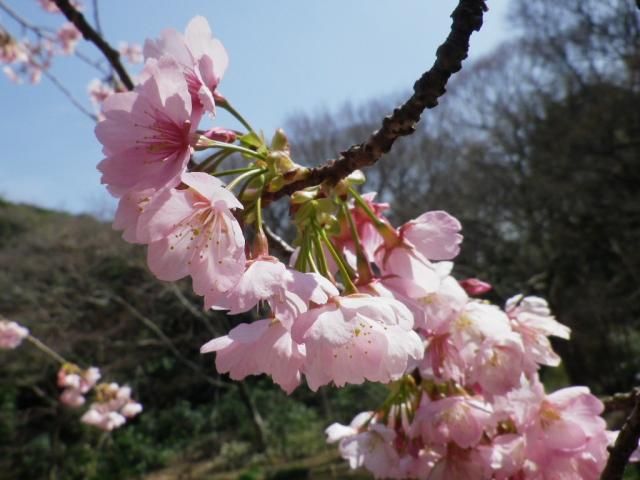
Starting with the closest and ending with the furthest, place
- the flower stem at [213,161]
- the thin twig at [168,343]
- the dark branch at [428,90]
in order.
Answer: the dark branch at [428,90], the flower stem at [213,161], the thin twig at [168,343]

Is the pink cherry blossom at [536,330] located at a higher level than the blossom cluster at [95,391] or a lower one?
lower

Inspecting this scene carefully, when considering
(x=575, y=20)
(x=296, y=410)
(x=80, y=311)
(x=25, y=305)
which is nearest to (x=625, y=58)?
(x=575, y=20)

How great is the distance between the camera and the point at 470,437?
0.65 metres

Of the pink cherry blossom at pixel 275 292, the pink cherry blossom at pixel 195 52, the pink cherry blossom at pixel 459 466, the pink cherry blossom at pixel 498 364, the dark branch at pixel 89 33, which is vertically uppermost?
the dark branch at pixel 89 33

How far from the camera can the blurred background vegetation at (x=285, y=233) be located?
712 centimetres

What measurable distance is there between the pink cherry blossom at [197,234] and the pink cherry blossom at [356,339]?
0.25ft

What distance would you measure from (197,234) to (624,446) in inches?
16.1

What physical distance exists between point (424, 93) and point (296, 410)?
26.4 feet

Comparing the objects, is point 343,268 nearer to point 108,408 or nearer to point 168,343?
point 108,408

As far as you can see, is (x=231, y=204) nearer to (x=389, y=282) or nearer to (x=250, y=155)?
(x=250, y=155)

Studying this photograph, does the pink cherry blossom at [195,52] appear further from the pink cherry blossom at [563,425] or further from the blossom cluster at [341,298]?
the pink cherry blossom at [563,425]

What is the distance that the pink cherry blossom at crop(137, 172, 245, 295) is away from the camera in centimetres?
41

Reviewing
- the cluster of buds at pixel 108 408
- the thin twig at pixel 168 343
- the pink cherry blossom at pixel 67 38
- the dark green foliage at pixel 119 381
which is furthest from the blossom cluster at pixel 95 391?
the thin twig at pixel 168 343

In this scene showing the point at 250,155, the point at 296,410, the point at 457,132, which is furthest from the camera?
the point at 457,132
